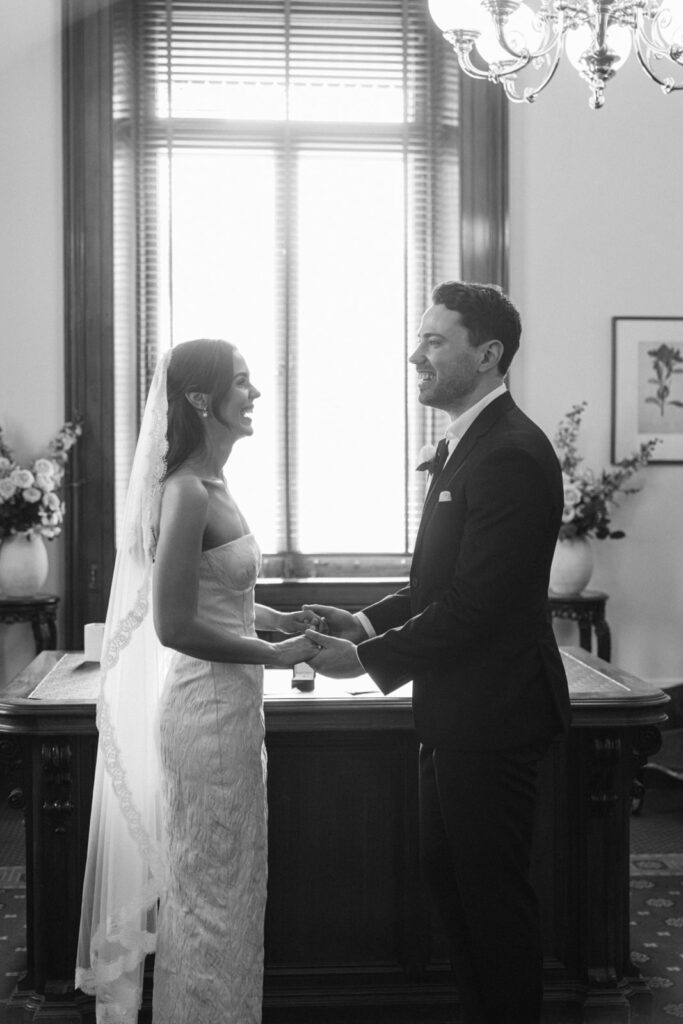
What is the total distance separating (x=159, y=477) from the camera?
2512mm

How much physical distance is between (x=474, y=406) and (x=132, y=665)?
99 centimetres

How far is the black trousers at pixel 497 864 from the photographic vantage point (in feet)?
7.54

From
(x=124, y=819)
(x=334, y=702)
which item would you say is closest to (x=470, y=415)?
(x=334, y=702)

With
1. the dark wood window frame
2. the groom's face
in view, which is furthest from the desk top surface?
the dark wood window frame

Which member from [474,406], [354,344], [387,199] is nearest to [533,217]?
[387,199]

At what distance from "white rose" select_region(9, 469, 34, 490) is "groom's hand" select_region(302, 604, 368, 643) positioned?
2472 mm

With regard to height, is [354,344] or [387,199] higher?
[387,199]

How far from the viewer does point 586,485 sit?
210 inches

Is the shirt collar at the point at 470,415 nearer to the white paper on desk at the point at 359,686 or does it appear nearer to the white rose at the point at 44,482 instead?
the white paper on desk at the point at 359,686

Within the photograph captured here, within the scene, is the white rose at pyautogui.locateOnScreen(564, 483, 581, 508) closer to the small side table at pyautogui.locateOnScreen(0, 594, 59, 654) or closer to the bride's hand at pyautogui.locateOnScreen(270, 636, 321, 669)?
the small side table at pyautogui.locateOnScreen(0, 594, 59, 654)

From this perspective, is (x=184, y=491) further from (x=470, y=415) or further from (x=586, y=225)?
(x=586, y=225)

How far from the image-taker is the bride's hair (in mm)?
2535

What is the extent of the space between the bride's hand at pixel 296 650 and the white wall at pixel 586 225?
338 cm

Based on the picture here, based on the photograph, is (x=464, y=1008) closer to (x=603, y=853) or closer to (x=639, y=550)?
(x=603, y=853)
